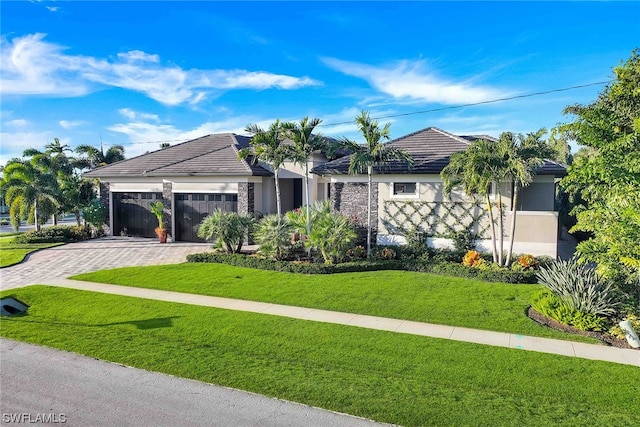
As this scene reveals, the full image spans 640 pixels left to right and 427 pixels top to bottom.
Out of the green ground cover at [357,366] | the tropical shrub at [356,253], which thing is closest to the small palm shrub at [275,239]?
the tropical shrub at [356,253]

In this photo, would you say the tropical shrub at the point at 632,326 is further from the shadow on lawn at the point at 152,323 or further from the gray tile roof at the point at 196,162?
the gray tile roof at the point at 196,162

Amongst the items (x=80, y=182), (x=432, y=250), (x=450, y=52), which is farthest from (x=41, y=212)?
(x=450, y=52)

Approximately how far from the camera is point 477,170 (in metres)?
13.5

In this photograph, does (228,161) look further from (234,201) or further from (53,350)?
(53,350)

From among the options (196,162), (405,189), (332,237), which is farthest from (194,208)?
(405,189)

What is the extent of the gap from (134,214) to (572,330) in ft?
70.5

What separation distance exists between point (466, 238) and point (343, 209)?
509cm

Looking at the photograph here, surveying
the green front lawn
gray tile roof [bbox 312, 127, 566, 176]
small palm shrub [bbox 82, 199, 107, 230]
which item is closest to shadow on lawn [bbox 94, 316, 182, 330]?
the green front lawn

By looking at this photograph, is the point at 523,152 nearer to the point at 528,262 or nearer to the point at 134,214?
the point at 528,262

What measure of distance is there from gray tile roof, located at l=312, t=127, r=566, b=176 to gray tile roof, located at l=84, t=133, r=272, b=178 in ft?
15.1

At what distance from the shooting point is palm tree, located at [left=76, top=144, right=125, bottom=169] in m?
31.8

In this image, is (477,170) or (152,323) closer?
(152,323)

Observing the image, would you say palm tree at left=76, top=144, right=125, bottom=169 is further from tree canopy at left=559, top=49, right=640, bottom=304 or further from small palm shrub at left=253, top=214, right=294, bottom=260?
tree canopy at left=559, top=49, right=640, bottom=304

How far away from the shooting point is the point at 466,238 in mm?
15586
